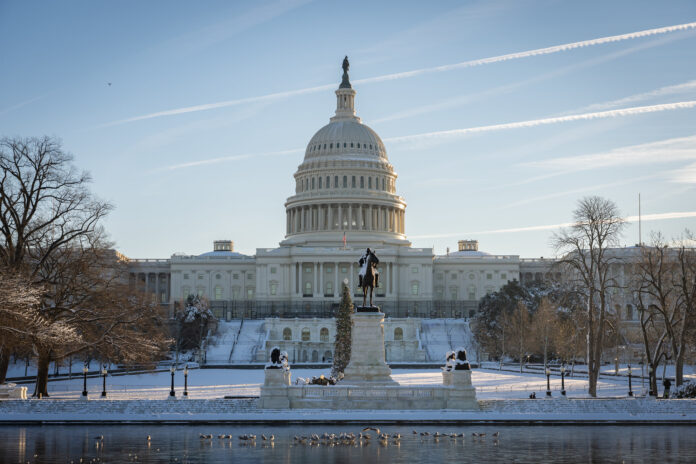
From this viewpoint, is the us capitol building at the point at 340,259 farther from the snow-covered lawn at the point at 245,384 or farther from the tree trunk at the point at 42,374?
the tree trunk at the point at 42,374

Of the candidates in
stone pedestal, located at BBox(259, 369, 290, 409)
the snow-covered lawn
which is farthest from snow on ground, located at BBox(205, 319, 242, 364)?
stone pedestal, located at BBox(259, 369, 290, 409)

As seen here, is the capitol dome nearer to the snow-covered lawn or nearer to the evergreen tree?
the snow-covered lawn

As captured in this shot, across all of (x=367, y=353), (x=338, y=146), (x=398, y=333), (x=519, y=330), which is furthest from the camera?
(x=338, y=146)

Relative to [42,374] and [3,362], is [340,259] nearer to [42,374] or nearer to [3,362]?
[42,374]

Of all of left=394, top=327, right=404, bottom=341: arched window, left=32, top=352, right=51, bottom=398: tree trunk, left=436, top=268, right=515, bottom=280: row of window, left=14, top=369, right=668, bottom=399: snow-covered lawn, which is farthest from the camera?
left=436, top=268, right=515, bottom=280: row of window

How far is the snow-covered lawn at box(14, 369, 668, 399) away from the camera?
57.3 meters

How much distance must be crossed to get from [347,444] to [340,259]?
110870 mm

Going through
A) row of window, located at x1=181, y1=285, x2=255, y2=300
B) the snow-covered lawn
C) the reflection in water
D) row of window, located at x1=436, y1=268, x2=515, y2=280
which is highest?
row of window, located at x1=436, y1=268, x2=515, y2=280

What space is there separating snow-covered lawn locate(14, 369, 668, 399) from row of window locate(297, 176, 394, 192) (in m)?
73.1

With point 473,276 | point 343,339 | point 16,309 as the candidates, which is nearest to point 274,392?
point 16,309

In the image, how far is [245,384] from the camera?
224ft

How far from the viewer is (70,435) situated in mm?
37906

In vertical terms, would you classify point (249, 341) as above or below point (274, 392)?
below

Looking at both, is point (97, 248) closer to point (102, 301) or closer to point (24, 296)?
point (102, 301)
